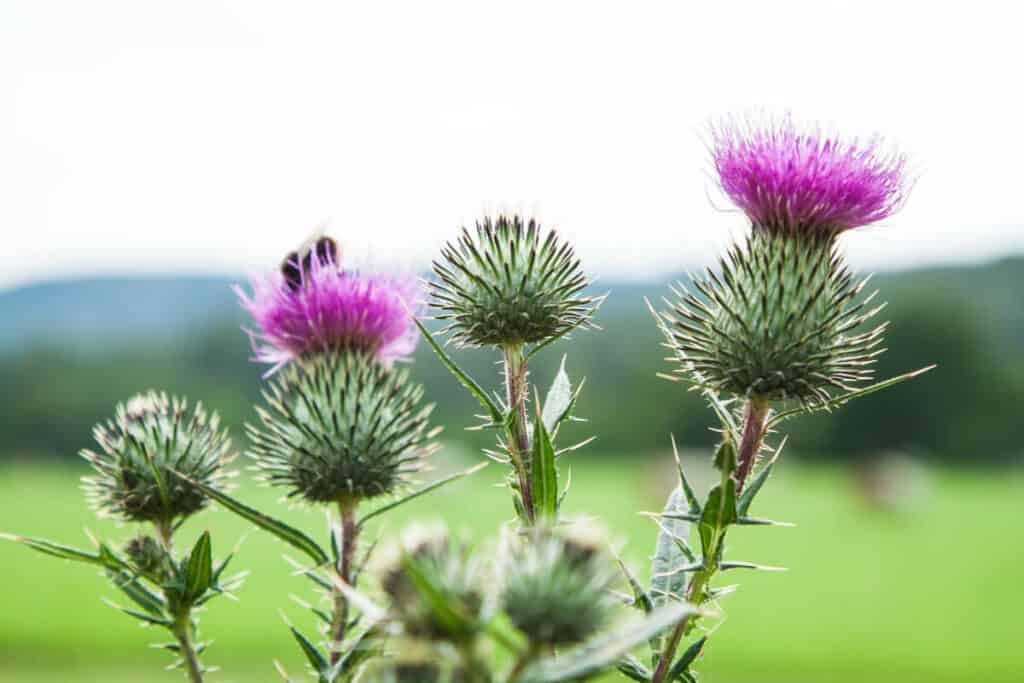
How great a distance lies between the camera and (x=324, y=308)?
3623mm

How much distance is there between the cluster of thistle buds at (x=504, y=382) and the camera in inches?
114

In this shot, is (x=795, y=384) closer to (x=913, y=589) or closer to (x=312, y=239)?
(x=312, y=239)

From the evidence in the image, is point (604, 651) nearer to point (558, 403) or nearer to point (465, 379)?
point (465, 379)

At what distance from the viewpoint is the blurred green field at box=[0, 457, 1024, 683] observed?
52156mm

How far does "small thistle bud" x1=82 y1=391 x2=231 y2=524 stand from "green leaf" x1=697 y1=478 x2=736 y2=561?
1768 millimetres

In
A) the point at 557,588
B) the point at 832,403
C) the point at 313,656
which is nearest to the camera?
the point at 557,588

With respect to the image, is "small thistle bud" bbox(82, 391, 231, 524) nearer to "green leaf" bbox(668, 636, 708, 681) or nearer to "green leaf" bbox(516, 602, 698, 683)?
"green leaf" bbox(668, 636, 708, 681)

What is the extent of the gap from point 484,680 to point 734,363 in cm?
210

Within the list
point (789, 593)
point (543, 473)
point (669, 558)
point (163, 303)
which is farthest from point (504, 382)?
point (163, 303)

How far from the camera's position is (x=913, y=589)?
64625mm

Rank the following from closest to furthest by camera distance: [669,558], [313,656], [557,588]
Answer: [557,588] < [313,656] < [669,558]

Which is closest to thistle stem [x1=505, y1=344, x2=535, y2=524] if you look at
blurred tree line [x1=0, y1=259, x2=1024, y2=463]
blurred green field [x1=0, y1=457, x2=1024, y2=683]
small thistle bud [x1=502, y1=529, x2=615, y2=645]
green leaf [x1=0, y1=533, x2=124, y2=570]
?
small thistle bud [x1=502, y1=529, x2=615, y2=645]

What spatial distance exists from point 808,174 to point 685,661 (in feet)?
6.33

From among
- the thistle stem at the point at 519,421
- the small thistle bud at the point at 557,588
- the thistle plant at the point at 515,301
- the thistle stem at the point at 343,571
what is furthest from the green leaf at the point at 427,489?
the small thistle bud at the point at 557,588
